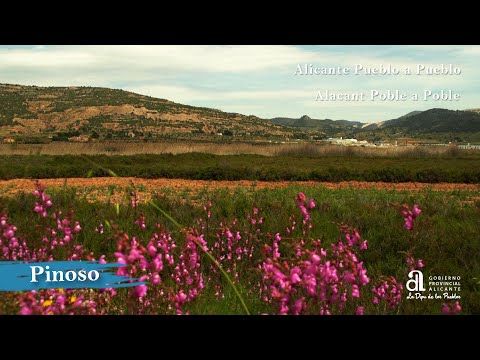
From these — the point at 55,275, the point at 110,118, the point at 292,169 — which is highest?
the point at 110,118

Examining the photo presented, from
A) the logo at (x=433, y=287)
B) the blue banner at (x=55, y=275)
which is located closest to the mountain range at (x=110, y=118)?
the logo at (x=433, y=287)

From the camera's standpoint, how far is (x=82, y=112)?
1114 cm

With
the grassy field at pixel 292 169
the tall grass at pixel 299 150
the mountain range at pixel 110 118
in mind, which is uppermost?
the mountain range at pixel 110 118

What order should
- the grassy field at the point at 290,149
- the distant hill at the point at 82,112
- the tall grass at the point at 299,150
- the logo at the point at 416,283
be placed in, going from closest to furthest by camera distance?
1. the logo at the point at 416,283
2. the distant hill at the point at 82,112
3. the grassy field at the point at 290,149
4. the tall grass at the point at 299,150

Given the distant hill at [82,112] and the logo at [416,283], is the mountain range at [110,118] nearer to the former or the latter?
the distant hill at [82,112]

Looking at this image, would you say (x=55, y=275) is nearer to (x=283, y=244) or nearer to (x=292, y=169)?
(x=283, y=244)

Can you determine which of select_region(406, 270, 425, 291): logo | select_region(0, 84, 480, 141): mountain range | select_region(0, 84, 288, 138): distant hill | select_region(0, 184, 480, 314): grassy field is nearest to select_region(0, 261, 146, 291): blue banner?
select_region(0, 184, 480, 314): grassy field

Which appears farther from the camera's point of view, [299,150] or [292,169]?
[299,150]

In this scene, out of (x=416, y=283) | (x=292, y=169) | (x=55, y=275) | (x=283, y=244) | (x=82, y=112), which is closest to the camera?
(x=55, y=275)

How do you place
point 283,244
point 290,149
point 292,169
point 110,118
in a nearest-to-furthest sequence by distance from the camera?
point 283,244 < point 110,118 < point 292,169 < point 290,149

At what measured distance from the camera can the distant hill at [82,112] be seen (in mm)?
7844

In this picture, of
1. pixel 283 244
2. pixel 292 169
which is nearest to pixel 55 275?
pixel 283 244

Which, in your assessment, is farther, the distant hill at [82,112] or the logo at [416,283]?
the distant hill at [82,112]

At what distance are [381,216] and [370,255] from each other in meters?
1.41
